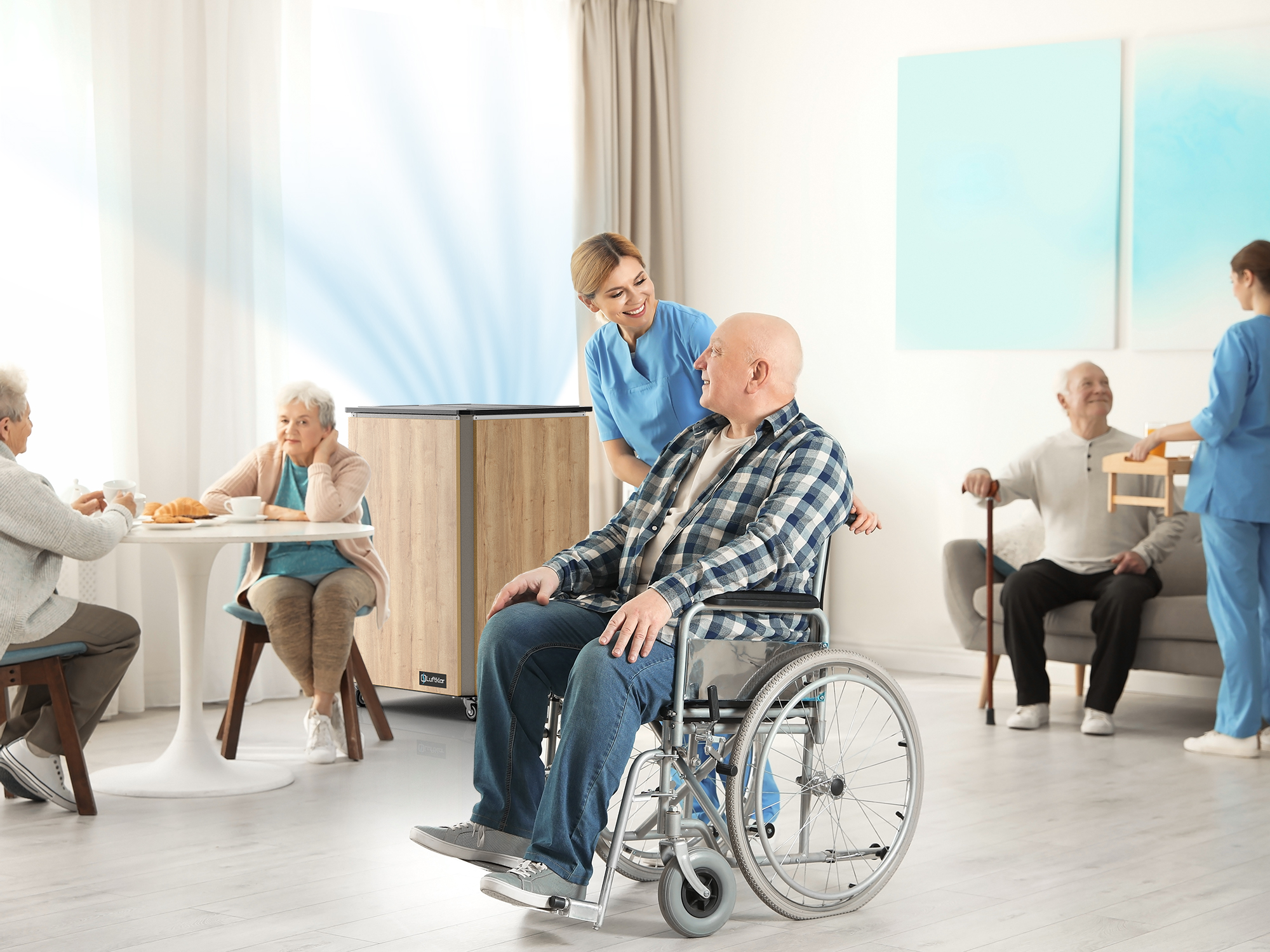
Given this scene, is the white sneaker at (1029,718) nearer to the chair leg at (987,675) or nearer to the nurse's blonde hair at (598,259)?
the chair leg at (987,675)

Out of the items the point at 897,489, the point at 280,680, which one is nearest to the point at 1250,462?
the point at 897,489

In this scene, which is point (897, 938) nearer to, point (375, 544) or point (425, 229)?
point (375, 544)

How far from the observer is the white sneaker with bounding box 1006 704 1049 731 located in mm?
4691

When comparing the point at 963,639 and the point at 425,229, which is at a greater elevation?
the point at 425,229

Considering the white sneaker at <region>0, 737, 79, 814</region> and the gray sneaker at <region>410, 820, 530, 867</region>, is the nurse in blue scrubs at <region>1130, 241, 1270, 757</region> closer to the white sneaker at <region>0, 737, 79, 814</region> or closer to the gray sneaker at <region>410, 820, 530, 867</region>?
the gray sneaker at <region>410, 820, 530, 867</region>

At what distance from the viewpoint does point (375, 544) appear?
485cm

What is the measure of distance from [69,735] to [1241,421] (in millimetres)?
3145

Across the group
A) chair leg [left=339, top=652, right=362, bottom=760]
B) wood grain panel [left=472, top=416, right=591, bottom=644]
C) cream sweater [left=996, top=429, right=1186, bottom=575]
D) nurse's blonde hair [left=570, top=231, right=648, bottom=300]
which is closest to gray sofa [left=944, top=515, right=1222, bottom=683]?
cream sweater [left=996, top=429, right=1186, bottom=575]

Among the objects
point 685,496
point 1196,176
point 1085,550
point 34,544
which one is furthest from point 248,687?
point 1196,176

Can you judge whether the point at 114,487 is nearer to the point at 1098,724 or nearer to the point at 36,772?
the point at 36,772

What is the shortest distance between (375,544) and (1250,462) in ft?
8.42

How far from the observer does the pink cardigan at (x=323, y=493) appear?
4.12 meters

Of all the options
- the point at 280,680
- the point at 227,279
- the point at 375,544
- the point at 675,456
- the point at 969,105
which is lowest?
the point at 280,680

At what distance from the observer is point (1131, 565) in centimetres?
470
